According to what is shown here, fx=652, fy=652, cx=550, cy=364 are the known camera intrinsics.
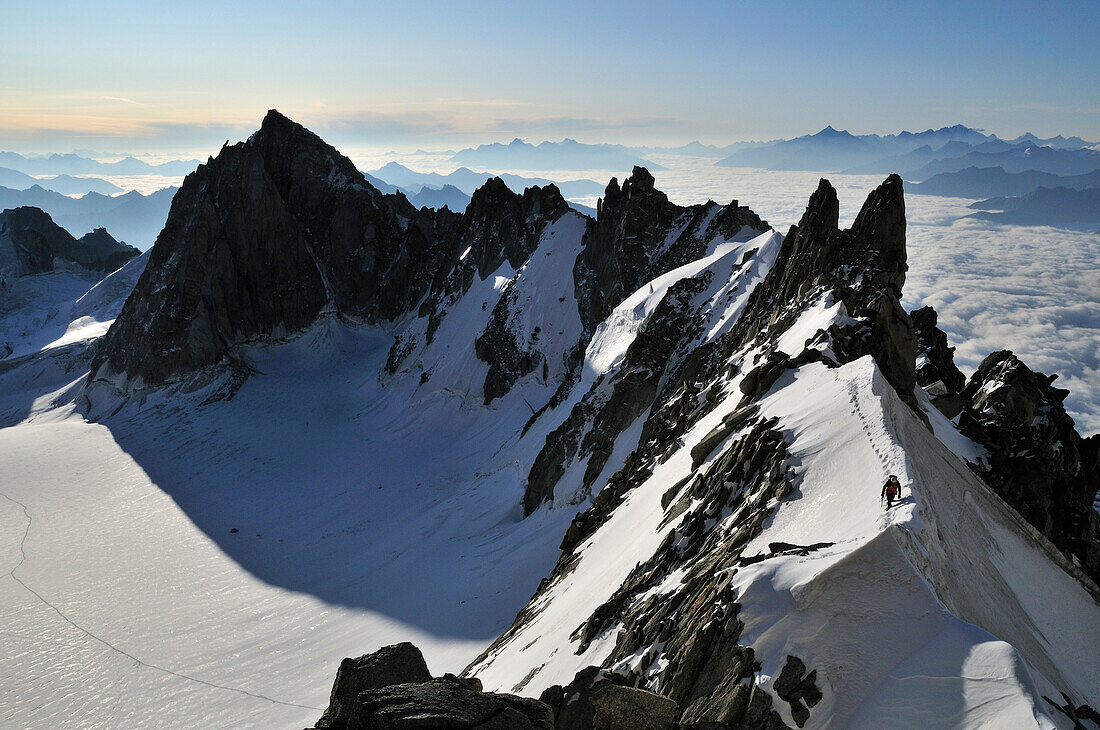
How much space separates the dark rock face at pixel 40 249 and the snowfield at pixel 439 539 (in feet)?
170

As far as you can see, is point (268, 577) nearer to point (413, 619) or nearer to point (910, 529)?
point (413, 619)

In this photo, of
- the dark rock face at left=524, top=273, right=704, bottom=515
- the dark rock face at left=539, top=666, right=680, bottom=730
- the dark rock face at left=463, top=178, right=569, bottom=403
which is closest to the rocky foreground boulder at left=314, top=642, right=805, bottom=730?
the dark rock face at left=539, top=666, right=680, bottom=730

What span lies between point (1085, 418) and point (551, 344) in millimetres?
107887

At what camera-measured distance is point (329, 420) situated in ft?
237

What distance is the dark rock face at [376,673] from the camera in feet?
38.9

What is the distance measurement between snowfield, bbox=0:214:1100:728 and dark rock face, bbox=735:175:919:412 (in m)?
1.51

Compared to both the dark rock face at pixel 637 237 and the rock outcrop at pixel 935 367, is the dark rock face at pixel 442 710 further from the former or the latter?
the dark rock face at pixel 637 237

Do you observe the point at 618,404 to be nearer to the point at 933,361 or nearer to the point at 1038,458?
the point at 933,361

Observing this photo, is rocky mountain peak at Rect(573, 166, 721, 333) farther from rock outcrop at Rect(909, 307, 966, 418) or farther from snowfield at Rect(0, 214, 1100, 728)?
rock outcrop at Rect(909, 307, 966, 418)

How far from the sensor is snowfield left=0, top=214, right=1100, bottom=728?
11.7 meters

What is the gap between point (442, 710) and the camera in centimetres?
971

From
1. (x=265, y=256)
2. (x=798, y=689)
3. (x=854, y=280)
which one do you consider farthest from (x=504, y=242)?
(x=798, y=689)

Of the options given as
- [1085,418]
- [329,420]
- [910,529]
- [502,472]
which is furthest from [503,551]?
[1085,418]

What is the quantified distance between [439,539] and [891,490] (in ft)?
122
